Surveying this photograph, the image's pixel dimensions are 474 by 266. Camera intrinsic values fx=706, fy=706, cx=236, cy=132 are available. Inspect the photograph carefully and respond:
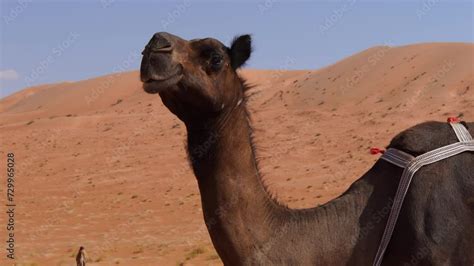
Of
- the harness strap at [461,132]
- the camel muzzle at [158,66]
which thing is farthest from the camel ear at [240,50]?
the harness strap at [461,132]

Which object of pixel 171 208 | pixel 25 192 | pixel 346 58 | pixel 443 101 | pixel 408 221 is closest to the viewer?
pixel 408 221

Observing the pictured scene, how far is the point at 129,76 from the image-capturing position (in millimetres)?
97438

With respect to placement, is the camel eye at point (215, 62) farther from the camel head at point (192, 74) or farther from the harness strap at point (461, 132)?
the harness strap at point (461, 132)

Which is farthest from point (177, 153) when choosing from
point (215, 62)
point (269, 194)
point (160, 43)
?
point (160, 43)

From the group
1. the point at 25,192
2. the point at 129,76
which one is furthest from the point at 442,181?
the point at 129,76

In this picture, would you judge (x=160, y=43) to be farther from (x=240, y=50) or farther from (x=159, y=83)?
(x=240, y=50)

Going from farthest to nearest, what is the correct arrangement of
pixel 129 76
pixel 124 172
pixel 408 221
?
1. pixel 129 76
2. pixel 124 172
3. pixel 408 221

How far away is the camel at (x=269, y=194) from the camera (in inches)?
150

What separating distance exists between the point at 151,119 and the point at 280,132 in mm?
15375

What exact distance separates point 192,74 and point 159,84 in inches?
10.1

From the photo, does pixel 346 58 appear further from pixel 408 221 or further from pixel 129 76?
pixel 408 221

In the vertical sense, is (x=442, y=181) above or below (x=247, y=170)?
below

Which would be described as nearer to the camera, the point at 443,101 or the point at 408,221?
the point at 408,221

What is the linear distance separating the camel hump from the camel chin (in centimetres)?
164
